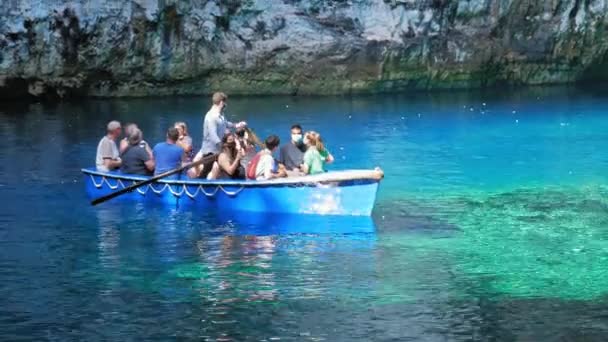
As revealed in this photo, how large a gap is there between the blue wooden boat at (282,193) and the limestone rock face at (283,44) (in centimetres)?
1881

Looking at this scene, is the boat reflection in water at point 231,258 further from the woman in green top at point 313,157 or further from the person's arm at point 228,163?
the woman in green top at point 313,157

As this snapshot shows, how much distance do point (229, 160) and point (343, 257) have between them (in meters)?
3.81

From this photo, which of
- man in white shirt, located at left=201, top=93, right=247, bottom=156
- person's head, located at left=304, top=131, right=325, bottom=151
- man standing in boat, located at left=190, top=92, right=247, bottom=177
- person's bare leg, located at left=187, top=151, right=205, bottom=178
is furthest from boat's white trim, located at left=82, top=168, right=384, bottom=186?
person's head, located at left=304, top=131, right=325, bottom=151

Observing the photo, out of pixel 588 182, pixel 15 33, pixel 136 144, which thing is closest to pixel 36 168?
pixel 136 144

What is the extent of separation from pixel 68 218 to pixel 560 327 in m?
9.23

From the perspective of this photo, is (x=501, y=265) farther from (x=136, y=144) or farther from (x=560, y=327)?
(x=136, y=144)

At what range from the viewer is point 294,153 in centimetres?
2012

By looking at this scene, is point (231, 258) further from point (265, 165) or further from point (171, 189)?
point (171, 189)

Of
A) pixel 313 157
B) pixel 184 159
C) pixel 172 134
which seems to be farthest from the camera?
pixel 184 159

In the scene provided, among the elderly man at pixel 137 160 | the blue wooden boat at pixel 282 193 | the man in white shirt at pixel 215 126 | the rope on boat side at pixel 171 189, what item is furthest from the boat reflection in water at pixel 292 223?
the elderly man at pixel 137 160

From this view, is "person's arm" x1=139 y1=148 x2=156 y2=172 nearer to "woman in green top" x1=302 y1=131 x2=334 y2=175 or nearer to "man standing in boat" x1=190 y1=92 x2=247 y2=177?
"man standing in boat" x1=190 y1=92 x2=247 y2=177

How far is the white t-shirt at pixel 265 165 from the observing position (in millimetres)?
19469

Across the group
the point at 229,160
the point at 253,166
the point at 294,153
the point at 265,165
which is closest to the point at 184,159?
the point at 229,160

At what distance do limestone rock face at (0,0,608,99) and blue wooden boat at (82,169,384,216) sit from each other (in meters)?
18.8
